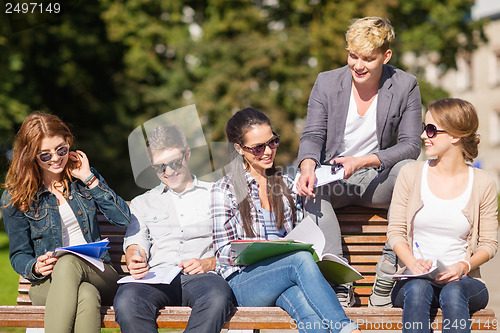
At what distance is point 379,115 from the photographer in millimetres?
4340

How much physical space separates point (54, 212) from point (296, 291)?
149 centimetres

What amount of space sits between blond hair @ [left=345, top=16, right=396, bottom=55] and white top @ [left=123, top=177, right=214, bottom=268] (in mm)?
1236

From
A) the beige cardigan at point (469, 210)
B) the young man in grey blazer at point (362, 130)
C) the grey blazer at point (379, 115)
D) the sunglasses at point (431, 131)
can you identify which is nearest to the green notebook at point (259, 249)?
the young man in grey blazer at point (362, 130)

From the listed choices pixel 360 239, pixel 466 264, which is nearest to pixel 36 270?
pixel 360 239

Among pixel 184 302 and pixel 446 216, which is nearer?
pixel 446 216

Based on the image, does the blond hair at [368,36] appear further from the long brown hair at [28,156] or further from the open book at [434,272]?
the long brown hair at [28,156]

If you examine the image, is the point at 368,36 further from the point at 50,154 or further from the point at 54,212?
the point at 54,212

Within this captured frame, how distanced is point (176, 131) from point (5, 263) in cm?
777

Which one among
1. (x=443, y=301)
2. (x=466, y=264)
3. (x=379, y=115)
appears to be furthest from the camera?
(x=379, y=115)

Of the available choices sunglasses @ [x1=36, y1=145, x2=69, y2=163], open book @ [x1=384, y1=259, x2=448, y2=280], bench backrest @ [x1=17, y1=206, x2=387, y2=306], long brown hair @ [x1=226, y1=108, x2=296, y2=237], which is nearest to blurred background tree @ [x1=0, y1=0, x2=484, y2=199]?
bench backrest @ [x1=17, y1=206, x2=387, y2=306]

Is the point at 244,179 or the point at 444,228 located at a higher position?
the point at 244,179

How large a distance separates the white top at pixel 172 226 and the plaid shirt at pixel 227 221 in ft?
0.31

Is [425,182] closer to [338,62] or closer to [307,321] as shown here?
[307,321]

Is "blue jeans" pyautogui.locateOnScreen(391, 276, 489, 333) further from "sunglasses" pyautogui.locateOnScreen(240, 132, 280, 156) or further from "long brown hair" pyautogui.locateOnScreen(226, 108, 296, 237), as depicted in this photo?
"sunglasses" pyautogui.locateOnScreen(240, 132, 280, 156)
